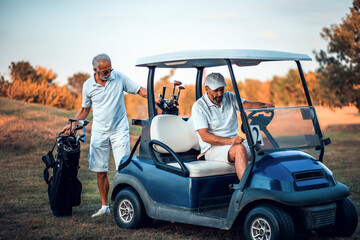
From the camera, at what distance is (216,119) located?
5105 millimetres

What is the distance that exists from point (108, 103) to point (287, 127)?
2.16 m

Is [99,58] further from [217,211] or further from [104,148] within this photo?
[217,211]

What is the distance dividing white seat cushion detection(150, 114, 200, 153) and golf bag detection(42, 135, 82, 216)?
3.92 feet

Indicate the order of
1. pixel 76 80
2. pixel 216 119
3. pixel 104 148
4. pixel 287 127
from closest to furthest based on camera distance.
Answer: pixel 287 127 < pixel 216 119 < pixel 104 148 < pixel 76 80

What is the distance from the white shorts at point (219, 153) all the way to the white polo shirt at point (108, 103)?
4.41ft

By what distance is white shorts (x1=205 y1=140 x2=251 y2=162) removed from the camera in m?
4.86

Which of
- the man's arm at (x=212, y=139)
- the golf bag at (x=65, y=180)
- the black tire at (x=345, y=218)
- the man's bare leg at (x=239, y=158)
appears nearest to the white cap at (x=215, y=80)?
the man's arm at (x=212, y=139)

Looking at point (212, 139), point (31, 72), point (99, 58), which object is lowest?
point (212, 139)

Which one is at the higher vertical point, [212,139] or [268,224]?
[212,139]

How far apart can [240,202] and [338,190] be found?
845 millimetres

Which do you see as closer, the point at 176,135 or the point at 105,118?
the point at 176,135

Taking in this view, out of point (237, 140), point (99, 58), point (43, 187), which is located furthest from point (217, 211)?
point (43, 187)

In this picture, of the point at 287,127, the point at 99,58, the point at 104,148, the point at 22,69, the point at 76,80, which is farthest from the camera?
the point at 76,80

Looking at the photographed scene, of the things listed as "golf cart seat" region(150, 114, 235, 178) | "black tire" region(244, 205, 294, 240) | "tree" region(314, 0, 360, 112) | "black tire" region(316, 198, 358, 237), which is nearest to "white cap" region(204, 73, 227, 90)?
"golf cart seat" region(150, 114, 235, 178)
